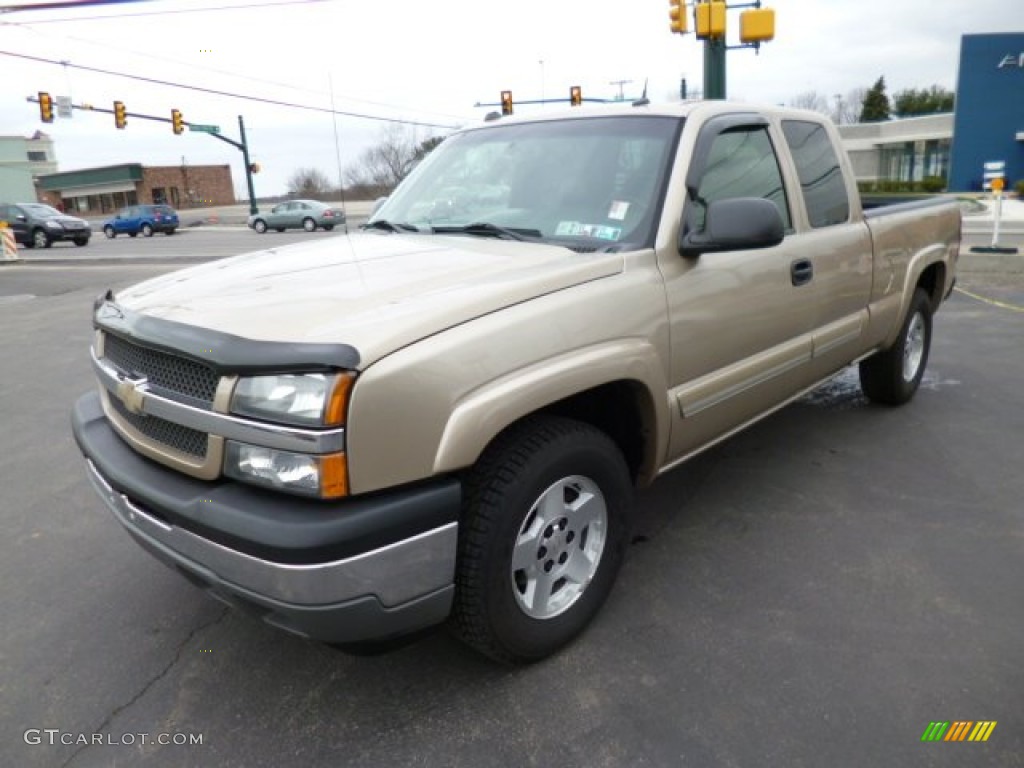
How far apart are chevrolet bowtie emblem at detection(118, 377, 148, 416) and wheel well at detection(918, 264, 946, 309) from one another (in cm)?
506

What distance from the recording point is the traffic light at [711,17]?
1378 centimetres

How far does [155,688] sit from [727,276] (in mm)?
2623

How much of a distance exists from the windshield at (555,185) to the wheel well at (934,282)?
3.18 m

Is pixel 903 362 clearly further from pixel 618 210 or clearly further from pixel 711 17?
pixel 711 17

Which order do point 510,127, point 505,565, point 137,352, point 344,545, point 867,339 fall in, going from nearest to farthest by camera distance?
point 344,545 → point 505,565 → point 137,352 → point 510,127 → point 867,339

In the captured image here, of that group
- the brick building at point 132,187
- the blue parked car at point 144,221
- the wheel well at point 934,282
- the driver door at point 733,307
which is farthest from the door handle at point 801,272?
the brick building at point 132,187

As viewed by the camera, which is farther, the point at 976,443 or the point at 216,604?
the point at 976,443

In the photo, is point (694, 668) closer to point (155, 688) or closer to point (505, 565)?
point (505, 565)

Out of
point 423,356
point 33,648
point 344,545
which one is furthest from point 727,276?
point 33,648

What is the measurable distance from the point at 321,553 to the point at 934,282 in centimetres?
515

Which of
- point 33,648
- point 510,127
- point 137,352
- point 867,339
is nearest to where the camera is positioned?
point 137,352

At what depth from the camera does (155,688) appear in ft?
8.73

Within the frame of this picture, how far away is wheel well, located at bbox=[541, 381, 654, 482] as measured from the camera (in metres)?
2.85

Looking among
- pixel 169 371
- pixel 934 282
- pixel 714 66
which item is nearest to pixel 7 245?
pixel 714 66
